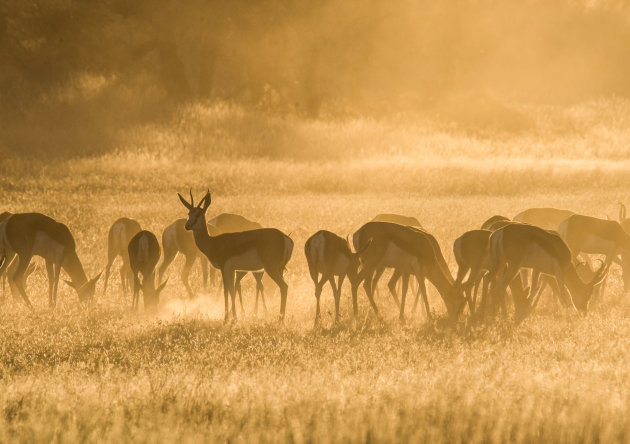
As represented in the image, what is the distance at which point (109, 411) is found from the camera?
27.9ft

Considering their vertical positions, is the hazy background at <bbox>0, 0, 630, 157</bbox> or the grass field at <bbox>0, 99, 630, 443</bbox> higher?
the hazy background at <bbox>0, 0, 630, 157</bbox>

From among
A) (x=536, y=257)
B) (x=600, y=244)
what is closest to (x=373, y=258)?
(x=536, y=257)

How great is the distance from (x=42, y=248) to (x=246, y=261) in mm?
3919

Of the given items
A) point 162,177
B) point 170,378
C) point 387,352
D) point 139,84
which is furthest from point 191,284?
point 139,84

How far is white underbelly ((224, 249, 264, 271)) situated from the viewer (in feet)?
45.3

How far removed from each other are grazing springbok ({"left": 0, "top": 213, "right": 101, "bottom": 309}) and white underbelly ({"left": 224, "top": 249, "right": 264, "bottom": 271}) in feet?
8.58

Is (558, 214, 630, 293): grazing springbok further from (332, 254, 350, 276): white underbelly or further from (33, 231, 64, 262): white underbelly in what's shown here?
(33, 231, 64, 262): white underbelly

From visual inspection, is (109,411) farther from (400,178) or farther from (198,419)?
(400,178)

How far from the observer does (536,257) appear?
44.6ft

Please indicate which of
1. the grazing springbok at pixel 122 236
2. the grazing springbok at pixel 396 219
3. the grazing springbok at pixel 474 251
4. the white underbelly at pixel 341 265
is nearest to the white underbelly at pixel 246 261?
the white underbelly at pixel 341 265

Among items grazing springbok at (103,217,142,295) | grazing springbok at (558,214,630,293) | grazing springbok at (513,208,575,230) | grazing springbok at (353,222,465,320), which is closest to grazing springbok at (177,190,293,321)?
grazing springbok at (353,222,465,320)

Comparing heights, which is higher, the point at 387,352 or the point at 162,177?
the point at 162,177

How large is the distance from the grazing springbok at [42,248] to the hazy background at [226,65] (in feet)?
93.5

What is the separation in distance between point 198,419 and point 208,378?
1.55 metres
